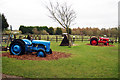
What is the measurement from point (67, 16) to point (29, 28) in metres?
31.5

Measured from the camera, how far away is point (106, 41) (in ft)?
76.0

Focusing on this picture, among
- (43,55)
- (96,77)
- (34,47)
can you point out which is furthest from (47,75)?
(34,47)

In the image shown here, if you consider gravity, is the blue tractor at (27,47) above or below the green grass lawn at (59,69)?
above

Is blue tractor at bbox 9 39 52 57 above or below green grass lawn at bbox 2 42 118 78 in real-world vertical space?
above

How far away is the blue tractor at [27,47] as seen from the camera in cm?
1057

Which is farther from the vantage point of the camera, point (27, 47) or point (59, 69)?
point (27, 47)

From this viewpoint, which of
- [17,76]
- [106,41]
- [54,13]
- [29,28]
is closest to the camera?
[17,76]

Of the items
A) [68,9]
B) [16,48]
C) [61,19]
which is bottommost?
[16,48]

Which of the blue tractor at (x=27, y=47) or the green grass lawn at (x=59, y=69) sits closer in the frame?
the green grass lawn at (x=59, y=69)

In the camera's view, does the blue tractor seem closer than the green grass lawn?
No

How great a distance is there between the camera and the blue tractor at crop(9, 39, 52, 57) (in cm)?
1057

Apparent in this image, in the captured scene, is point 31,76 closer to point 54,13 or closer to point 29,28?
point 54,13

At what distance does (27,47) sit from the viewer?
1088 cm

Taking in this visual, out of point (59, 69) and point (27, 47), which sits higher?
point (27, 47)
